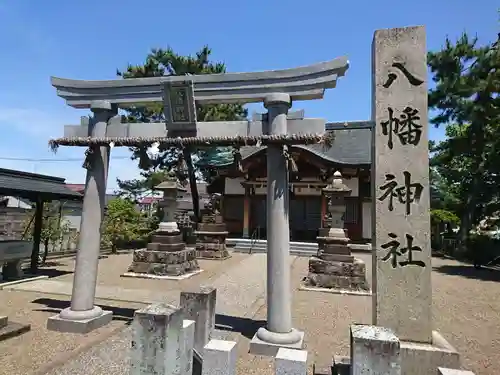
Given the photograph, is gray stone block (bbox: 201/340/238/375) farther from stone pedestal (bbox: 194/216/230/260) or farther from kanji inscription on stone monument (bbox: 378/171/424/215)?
stone pedestal (bbox: 194/216/230/260)

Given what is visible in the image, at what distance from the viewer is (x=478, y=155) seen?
1516 cm

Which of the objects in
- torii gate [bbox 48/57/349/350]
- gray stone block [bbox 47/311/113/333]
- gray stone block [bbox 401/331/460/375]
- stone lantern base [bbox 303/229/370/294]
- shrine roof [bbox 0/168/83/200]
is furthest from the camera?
stone lantern base [bbox 303/229/370/294]

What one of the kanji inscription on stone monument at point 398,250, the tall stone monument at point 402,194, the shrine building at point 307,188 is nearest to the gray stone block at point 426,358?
the tall stone monument at point 402,194

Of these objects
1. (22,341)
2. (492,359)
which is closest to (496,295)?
(492,359)

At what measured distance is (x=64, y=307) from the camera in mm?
6664

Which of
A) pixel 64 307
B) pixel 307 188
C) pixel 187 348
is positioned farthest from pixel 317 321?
pixel 307 188

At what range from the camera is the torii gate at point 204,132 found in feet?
15.7

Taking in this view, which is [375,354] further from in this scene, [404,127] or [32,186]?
[32,186]

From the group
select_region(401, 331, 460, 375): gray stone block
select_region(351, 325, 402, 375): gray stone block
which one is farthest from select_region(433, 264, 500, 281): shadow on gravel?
select_region(351, 325, 402, 375): gray stone block

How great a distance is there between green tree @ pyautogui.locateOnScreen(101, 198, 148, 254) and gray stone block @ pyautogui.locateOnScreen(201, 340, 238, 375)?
14418 millimetres

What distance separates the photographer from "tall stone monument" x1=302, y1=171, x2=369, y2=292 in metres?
9.26

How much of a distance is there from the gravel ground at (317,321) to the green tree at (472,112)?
19.4 feet

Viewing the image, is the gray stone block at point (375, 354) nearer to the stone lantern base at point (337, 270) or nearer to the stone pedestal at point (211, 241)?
the stone lantern base at point (337, 270)

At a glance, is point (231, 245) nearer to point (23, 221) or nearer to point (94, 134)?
point (23, 221)
